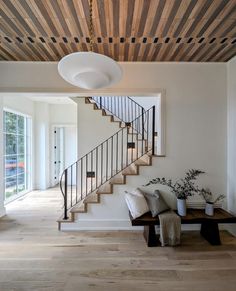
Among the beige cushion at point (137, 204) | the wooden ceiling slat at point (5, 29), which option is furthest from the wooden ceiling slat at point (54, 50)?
the beige cushion at point (137, 204)

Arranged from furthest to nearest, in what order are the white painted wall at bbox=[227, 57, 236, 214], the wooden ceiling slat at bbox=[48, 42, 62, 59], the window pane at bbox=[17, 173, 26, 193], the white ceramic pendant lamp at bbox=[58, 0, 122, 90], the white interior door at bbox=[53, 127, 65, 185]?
the white interior door at bbox=[53, 127, 65, 185] < the window pane at bbox=[17, 173, 26, 193] < the white painted wall at bbox=[227, 57, 236, 214] < the wooden ceiling slat at bbox=[48, 42, 62, 59] < the white ceramic pendant lamp at bbox=[58, 0, 122, 90]

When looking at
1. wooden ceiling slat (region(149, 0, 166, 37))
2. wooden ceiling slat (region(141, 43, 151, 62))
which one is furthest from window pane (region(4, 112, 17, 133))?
wooden ceiling slat (region(149, 0, 166, 37))

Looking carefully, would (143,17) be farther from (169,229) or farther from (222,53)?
(169,229)

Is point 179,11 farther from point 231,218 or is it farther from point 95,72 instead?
point 231,218

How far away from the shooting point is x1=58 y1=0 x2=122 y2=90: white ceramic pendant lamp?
147cm

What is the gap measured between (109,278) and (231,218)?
6.73 ft

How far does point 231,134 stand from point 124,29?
251 cm

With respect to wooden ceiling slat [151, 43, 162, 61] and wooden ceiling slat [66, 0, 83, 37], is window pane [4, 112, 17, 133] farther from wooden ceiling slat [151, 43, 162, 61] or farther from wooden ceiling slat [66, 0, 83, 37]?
wooden ceiling slat [151, 43, 162, 61]

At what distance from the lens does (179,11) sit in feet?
7.38

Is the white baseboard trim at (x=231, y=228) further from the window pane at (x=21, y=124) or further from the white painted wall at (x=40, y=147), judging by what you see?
the window pane at (x=21, y=124)

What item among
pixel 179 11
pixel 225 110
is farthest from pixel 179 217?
pixel 179 11

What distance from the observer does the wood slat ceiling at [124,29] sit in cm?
218

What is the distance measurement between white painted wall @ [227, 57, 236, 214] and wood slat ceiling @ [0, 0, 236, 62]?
290 mm

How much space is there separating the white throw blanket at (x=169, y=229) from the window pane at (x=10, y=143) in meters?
4.51
